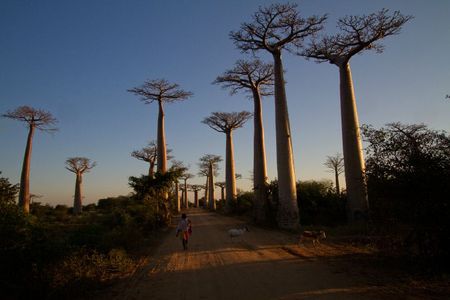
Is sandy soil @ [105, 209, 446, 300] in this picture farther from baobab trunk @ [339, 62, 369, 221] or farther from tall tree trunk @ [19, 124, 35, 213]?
tall tree trunk @ [19, 124, 35, 213]

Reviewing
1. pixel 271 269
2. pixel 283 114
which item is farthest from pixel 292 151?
pixel 271 269

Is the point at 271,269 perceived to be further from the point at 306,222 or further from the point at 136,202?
the point at 136,202

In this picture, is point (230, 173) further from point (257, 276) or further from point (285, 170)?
point (257, 276)

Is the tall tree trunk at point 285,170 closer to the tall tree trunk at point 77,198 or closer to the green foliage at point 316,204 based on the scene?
the green foliage at point 316,204

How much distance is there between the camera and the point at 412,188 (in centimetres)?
677

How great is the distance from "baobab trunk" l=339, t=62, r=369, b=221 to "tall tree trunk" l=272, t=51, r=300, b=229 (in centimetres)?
223

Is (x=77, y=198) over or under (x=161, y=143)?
under

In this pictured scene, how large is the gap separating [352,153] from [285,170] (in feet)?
9.20

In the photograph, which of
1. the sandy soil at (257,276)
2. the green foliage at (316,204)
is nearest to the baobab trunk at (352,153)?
the green foliage at (316,204)

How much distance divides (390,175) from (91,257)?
6.39m

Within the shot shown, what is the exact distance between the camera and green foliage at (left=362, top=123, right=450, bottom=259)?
6477 mm

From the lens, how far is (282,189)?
1631 centimetres

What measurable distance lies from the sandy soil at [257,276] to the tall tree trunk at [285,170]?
17.6ft

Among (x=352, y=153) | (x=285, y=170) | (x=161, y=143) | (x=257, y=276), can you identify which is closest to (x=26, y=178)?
(x=161, y=143)
